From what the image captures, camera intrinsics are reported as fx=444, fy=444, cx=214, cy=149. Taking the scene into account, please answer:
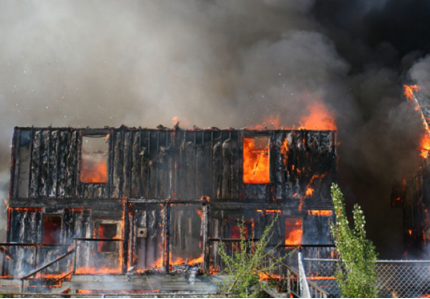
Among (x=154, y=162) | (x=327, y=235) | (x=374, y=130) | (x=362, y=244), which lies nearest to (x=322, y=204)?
(x=327, y=235)

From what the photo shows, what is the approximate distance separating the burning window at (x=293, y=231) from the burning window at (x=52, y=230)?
10.2 metres

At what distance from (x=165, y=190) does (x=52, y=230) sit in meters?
5.51

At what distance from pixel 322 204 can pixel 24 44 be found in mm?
25949

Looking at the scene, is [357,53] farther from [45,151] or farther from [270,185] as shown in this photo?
[45,151]

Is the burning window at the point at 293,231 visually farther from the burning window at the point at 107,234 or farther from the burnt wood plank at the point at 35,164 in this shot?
the burnt wood plank at the point at 35,164

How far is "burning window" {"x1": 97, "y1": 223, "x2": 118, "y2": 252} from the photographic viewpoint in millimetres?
19586

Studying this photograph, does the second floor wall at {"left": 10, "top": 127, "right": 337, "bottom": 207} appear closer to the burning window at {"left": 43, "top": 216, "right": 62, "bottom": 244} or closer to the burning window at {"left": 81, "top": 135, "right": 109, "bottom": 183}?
the burning window at {"left": 43, "top": 216, "right": 62, "bottom": 244}

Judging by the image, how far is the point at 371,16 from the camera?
117 feet

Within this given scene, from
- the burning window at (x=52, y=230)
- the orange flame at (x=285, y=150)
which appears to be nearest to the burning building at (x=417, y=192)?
the orange flame at (x=285, y=150)

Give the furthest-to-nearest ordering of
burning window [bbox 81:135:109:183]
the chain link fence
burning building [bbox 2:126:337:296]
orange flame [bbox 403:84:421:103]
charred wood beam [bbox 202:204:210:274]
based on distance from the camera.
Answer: orange flame [bbox 403:84:421:103] → burning window [bbox 81:135:109:183] → burning building [bbox 2:126:337:296] → the chain link fence → charred wood beam [bbox 202:204:210:274]

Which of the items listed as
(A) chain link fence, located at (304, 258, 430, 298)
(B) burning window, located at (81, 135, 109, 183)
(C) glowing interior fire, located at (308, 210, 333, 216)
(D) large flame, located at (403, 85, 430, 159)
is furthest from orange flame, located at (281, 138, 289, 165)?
(B) burning window, located at (81, 135, 109, 183)

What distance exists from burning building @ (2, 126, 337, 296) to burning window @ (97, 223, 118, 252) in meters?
0.05

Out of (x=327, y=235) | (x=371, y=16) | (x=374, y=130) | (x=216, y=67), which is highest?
(x=371, y=16)

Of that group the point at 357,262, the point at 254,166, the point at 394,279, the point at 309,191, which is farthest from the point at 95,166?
the point at 357,262
